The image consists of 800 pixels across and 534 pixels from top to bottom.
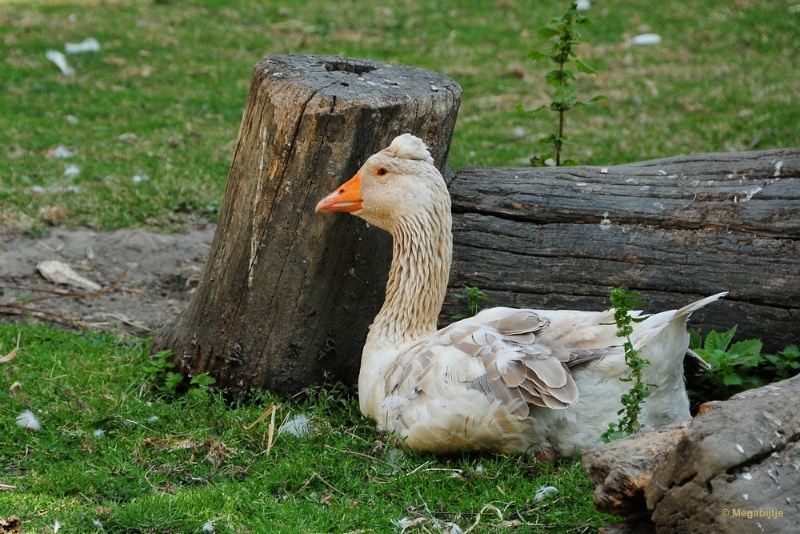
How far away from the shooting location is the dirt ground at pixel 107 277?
584 cm

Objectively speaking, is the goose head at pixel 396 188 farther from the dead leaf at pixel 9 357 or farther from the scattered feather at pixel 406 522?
the dead leaf at pixel 9 357

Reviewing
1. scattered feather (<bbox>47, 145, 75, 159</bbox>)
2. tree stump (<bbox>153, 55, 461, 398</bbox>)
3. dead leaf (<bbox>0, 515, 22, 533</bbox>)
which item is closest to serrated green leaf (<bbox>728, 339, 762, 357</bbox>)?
tree stump (<bbox>153, 55, 461, 398</bbox>)

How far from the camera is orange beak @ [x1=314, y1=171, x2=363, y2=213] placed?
171 inches

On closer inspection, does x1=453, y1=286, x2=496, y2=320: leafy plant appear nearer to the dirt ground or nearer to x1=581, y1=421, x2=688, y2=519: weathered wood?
x1=581, y1=421, x2=688, y2=519: weathered wood

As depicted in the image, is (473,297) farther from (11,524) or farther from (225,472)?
(11,524)

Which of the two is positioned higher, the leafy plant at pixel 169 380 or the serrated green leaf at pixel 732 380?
the serrated green leaf at pixel 732 380

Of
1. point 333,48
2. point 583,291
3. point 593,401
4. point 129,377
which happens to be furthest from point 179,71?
point 593,401

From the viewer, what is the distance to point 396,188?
438 centimetres

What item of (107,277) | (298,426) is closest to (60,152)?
(107,277)

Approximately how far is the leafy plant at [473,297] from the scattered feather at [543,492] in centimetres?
130

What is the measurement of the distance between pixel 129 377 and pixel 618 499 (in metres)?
2.89

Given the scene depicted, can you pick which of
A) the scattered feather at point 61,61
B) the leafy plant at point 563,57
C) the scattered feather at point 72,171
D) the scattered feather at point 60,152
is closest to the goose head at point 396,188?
the leafy plant at point 563,57

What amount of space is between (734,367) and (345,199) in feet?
6.83

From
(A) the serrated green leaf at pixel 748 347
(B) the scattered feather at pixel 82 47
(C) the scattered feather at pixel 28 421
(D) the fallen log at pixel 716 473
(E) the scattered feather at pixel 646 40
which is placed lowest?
(C) the scattered feather at pixel 28 421
